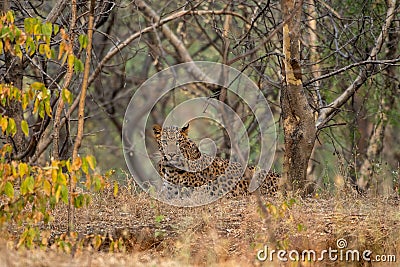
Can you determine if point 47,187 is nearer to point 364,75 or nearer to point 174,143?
point 174,143

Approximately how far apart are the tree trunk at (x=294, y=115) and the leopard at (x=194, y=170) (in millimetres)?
871

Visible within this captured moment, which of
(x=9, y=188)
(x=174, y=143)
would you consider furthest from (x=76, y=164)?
(x=174, y=143)

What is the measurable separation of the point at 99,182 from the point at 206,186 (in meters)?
3.87

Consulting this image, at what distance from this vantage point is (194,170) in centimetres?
1040

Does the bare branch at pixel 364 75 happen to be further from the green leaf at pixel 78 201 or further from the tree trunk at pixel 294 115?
the green leaf at pixel 78 201

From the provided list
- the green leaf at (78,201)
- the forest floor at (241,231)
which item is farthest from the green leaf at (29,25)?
the forest floor at (241,231)

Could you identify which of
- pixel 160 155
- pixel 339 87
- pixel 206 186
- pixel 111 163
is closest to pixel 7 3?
pixel 160 155

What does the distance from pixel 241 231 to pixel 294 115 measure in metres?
2.01

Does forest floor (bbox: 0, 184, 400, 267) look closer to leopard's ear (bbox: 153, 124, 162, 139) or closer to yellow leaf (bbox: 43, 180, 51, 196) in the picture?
yellow leaf (bbox: 43, 180, 51, 196)

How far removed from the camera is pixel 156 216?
8453 millimetres

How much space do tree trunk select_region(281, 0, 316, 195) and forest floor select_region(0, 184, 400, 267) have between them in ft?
2.31

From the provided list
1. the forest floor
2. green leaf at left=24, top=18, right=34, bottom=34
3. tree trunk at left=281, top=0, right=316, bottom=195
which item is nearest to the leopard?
tree trunk at left=281, top=0, right=316, bottom=195

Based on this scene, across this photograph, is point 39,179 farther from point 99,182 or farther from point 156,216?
point 156,216

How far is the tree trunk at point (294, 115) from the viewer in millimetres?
9039
